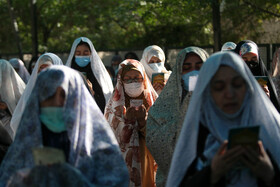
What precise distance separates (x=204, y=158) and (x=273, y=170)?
37cm

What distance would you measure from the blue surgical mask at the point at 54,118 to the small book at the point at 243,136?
1.02m

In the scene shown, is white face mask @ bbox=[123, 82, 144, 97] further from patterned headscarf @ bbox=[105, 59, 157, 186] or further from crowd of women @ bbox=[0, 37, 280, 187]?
crowd of women @ bbox=[0, 37, 280, 187]

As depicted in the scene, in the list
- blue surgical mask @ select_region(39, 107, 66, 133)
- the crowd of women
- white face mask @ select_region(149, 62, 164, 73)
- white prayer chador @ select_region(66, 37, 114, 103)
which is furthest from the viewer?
white face mask @ select_region(149, 62, 164, 73)

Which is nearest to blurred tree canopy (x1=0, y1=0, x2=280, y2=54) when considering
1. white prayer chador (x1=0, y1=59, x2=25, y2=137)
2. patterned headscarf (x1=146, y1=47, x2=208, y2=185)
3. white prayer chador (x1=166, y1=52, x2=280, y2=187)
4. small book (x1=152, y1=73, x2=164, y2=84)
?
small book (x1=152, y1=73, x2=164, y2=84)

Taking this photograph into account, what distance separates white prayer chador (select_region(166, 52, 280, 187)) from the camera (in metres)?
3.06

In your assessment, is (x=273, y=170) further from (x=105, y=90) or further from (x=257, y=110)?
(x=105, y=90)

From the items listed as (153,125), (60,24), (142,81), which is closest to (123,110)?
(142,81)

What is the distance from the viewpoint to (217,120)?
307 centimetres

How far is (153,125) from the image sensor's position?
5012 millimetres

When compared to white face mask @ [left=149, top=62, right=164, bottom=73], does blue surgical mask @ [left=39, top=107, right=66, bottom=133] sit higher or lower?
higher

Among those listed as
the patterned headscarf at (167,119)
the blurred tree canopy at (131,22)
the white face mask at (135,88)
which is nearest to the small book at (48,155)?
the patterned headscarf at (167,119)

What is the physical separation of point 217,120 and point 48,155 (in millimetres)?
973

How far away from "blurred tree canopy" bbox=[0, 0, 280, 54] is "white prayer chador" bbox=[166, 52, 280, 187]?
10502 mm

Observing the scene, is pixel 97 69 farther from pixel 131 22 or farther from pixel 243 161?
pixel 131 22
